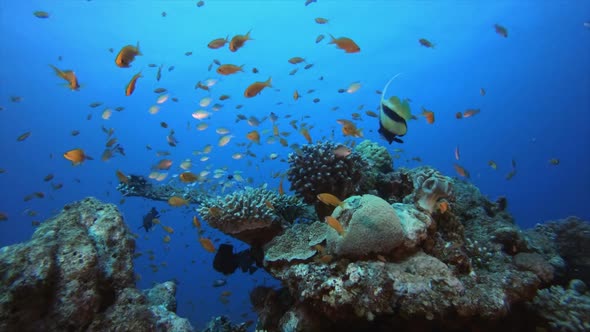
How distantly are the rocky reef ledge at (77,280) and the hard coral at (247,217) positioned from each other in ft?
4.77

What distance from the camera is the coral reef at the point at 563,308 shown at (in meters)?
4.03

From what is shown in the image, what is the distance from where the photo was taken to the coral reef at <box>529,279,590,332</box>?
4031 millimetres

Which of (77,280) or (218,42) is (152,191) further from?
(77,280)

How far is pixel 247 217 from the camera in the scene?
5500 mm

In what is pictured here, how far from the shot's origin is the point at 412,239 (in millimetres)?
4230

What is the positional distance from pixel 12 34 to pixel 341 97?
1925 inches

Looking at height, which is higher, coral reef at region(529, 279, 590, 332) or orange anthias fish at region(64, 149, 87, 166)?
coral reef at region(529, 279, 590, 332)

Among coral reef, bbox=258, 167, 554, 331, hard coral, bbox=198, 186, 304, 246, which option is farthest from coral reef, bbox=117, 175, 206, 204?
coral reef, bbox=258, 167, 554, 331

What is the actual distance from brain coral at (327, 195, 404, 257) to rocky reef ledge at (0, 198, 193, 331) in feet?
8.79

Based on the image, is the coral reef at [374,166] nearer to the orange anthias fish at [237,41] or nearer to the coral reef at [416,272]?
the coral reef at [416,272]

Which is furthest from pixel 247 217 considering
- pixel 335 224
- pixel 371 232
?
pixel 371 232

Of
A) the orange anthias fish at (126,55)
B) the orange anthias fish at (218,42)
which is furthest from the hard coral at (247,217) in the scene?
the orange anthias fish at (218,42)

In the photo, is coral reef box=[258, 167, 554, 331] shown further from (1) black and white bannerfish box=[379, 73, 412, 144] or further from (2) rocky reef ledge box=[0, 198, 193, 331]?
(2) rocky reef ledge box=[0, 198, 193, 331]

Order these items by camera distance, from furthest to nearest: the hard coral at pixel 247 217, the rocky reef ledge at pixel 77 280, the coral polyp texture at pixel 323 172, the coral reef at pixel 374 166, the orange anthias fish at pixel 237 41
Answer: the coral reef at pixel 374 166 → the orange anthias fish at pixel 237 41 → the coral polyp texture at pixel 323 172 → the hard coral at pixel 247 217 → the rocky reef ledge at pixel 77 280
